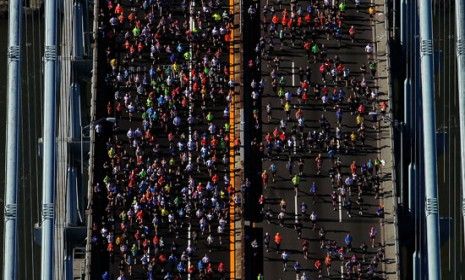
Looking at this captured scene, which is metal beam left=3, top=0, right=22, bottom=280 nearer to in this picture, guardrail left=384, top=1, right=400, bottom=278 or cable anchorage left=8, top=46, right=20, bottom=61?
cable anchorage left=8, top=46, right=20, bottom=61

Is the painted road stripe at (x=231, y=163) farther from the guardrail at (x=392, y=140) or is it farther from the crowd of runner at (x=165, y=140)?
the guardrail at (x=392, y=140)

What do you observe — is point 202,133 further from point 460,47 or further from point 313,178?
point 460,47

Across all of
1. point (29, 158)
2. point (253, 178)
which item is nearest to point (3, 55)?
point (29, 158)

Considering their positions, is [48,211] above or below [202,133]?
below

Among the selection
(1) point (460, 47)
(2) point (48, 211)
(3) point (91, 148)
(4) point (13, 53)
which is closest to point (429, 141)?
(1) point (460, 47)

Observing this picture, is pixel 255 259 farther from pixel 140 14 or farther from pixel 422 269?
pixel 140 14

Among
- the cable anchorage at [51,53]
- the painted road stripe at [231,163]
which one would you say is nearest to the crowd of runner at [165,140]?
the painted road stripe at [231,163]

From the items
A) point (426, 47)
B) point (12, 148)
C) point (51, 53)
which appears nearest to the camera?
point (12, 148)
